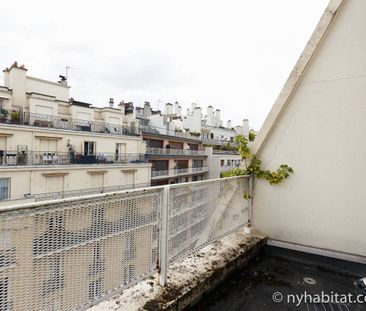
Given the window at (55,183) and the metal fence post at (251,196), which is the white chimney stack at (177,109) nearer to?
the window at (55,183)

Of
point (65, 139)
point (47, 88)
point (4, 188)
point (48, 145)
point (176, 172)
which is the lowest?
point (4, 188)

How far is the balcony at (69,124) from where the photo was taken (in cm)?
1673

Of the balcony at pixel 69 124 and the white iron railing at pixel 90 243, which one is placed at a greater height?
the balcony at pixel 69 124

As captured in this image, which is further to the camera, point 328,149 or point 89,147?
point 89,147

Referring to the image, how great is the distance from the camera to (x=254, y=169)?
3135mm

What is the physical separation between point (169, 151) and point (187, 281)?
2878 cm

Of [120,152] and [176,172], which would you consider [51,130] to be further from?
[176,172]

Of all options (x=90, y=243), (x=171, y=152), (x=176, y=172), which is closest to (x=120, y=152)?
(x=171, y=152)

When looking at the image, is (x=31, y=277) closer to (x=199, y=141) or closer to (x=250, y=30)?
(x=250, y=30)

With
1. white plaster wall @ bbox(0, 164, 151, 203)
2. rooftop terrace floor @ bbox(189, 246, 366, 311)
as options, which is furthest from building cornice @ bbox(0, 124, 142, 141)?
rooftop terrace floor @ bbox(189, 246, 366, 311)

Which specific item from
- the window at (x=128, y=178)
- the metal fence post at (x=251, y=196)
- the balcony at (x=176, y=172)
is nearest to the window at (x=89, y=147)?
the window at (x=128, y=178)

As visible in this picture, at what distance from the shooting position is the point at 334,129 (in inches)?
107

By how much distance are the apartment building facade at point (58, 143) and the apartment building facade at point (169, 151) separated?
12.3ft

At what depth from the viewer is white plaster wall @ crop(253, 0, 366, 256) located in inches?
102
